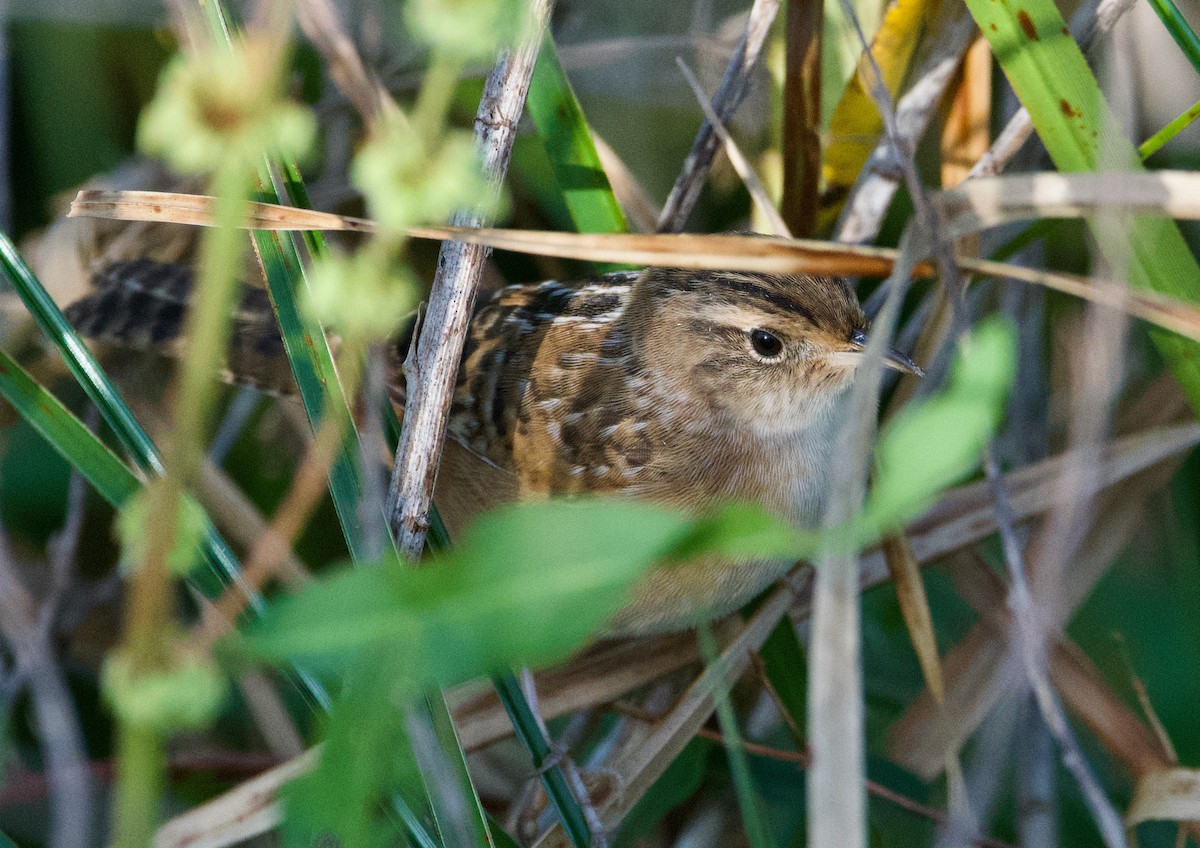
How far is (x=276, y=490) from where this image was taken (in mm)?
3471

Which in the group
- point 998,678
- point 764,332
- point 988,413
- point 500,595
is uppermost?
point 764,332

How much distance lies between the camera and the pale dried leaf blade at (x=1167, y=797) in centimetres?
230

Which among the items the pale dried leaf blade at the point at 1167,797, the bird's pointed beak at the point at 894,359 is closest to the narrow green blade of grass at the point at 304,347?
the bird's pointed beak at the point at 894,359

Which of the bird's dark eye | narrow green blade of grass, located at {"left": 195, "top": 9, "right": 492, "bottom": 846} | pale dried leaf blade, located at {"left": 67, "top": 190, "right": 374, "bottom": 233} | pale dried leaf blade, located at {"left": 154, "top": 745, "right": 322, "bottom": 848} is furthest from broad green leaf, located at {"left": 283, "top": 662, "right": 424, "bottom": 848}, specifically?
the bird's dark eye

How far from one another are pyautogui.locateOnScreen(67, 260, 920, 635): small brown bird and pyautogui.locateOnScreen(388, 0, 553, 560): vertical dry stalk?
2.11 feet

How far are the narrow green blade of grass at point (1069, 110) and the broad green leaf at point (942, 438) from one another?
1.27 meters

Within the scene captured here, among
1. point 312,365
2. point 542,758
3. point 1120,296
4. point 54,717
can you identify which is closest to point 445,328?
point 312,365

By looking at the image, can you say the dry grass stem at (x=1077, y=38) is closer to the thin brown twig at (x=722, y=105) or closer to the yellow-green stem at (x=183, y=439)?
the thin brown twig at (x=722, y=105)

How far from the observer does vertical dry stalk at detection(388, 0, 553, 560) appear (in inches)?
74.8

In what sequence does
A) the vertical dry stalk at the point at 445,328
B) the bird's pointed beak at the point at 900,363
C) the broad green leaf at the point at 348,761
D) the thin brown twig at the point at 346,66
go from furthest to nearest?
the thin brown twig at the point at 346,66
the bird's pointed beak at the point at 900,363
the vertical dry stalk at the point at 445,328
the broad green leaf at the point at 348,761

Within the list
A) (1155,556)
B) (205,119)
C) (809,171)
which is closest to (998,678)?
(1155,556)

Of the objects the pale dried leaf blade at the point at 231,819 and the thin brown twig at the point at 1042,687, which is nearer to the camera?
the thin brown twig at the point at 1042,687

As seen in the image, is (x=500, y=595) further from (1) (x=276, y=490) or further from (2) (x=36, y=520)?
(2) (x=36, y=520)

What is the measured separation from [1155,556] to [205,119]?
3031 mm
